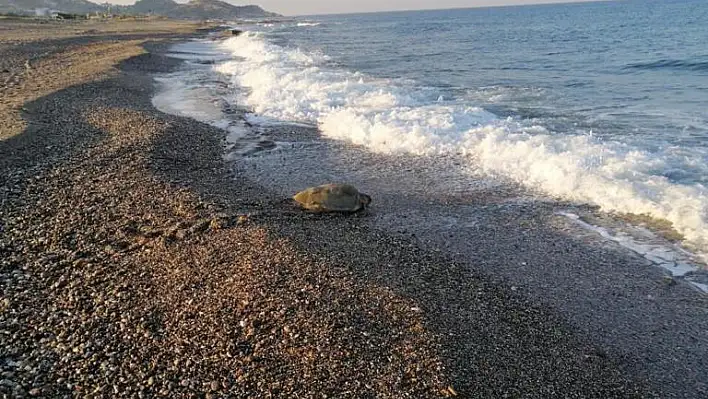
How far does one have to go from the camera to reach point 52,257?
19.3 ft

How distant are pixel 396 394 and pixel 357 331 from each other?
0.83 m

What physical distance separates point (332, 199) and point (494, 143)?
4774 mm

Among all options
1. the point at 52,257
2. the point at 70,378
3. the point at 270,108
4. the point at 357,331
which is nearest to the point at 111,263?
the point at 52,257

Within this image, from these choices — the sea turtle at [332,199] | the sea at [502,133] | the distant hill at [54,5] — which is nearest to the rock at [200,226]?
the sea turtle at [332,199]

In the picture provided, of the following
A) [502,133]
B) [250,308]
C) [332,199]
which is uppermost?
[502,133]

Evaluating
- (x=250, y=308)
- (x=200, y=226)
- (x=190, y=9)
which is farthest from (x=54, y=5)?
(x=250, y=308)

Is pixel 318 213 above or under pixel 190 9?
under

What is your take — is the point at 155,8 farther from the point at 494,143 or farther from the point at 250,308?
the point at 250,308

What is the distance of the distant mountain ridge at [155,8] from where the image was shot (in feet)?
408

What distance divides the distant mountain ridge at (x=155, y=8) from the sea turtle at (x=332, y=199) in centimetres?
12824

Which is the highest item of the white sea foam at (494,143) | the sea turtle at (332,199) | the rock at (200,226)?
the white sea foam at (494,143)

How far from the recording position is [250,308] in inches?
191

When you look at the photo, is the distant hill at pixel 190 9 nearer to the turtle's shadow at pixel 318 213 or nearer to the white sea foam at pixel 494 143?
the white sea foam at pixel 494 143

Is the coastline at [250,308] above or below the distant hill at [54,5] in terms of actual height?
below
